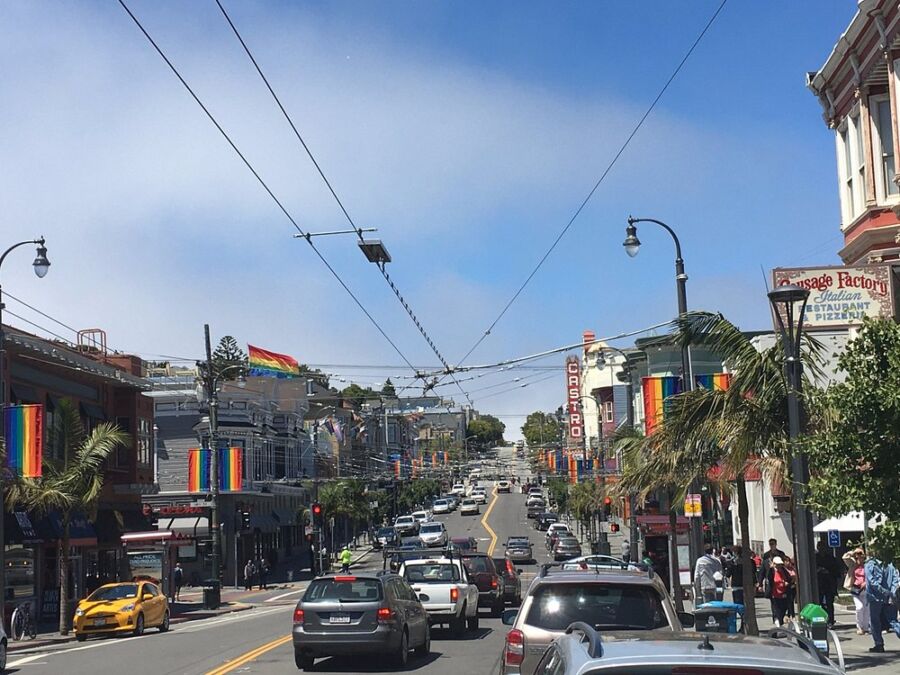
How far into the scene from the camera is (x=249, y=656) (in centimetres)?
2142

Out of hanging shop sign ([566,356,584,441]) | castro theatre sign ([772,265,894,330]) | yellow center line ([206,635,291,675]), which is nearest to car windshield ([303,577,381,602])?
yellow center line ([206,635,291,675])

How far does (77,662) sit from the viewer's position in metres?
22.3

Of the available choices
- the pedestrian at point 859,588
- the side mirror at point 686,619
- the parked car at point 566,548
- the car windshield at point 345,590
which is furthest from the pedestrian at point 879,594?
the parked car at point 566,548

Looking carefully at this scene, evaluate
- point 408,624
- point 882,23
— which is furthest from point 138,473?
point 882,23

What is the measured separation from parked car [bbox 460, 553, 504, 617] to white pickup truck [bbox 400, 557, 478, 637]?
5.69 metres

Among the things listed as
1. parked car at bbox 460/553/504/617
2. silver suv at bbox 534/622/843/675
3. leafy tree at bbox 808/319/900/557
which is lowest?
parked car at bbox 460/553/504/617

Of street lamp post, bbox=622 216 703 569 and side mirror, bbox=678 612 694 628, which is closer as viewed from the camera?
side mirror, bbox=678 612 694 628

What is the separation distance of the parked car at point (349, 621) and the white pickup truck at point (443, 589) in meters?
5.20

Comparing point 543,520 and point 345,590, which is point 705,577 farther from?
point 543,520

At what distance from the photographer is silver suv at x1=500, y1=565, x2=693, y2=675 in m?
11.5

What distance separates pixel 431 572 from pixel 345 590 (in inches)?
251

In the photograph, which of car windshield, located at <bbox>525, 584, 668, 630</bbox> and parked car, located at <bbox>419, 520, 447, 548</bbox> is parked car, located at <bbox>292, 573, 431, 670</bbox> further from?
parked car, located at <bbox>419, 520, 447, 548</bbox>

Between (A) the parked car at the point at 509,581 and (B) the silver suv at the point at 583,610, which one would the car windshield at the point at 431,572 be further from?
(B) the silver suv at the point at 583,610

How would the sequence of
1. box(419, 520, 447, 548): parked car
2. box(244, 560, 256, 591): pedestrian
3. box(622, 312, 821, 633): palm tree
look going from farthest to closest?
1. box(419, 520, 447, 548): parked car
2. box(244, 560, 256, 591): pedestrian
3. box(622, 312, 821, 633): palm tree
